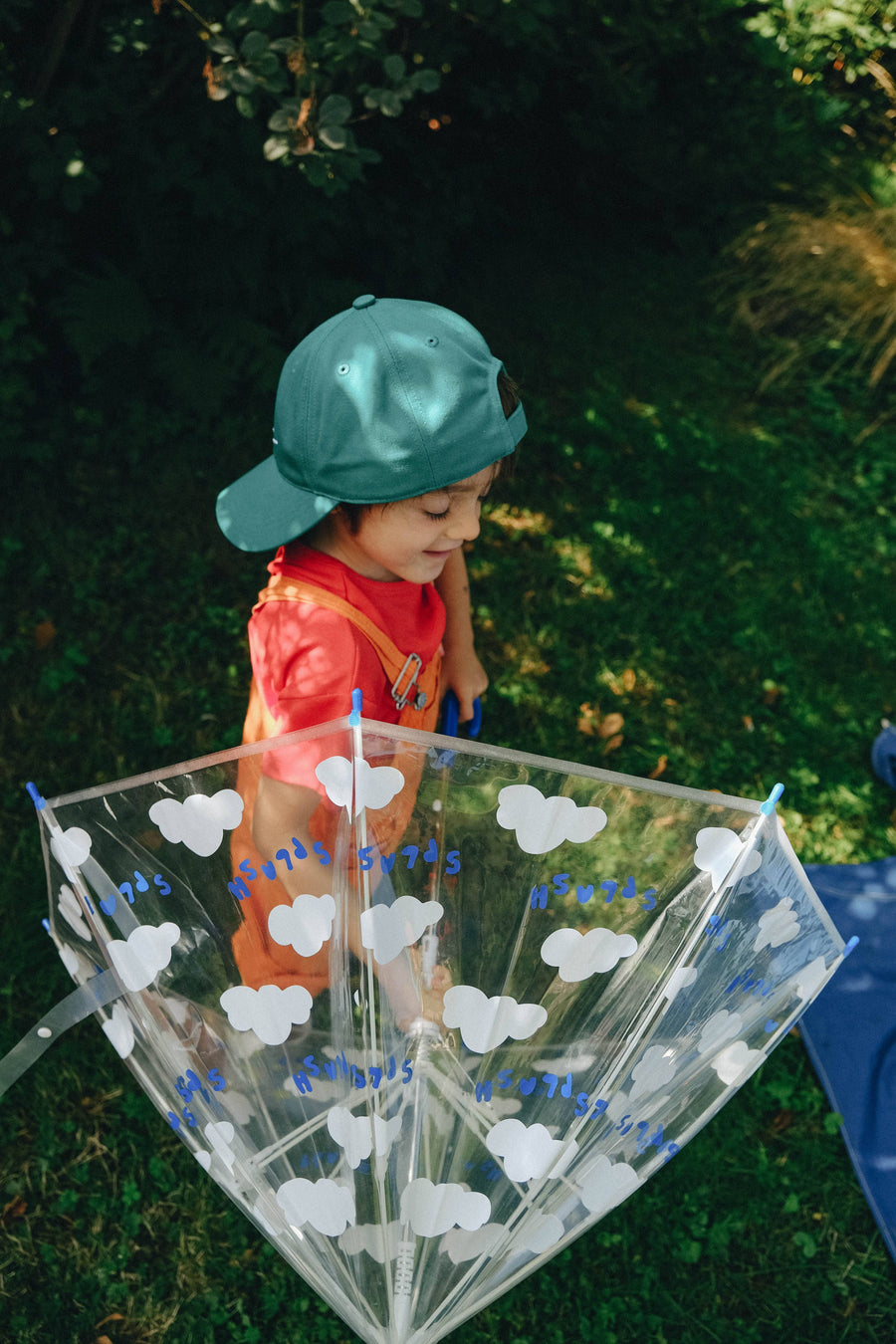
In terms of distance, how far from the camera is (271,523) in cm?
208

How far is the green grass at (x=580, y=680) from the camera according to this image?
2.65m

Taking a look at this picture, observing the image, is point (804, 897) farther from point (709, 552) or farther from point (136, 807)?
point (709, 552)

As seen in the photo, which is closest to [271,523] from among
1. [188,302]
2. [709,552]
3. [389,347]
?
[389,347]

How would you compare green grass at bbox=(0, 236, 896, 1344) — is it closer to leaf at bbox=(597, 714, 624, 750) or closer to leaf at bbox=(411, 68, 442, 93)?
leaf at bbox=(597, 714, 624, 750)

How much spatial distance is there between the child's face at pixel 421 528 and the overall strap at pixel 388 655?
5.2 inches

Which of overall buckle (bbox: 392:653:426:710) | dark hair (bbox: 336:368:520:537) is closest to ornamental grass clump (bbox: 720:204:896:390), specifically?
dark hair (bbox: 336:368:520:537)

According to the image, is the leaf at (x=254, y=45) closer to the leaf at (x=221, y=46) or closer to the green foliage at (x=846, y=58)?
the leaf at (x=221, y=46)

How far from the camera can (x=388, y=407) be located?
1785mm

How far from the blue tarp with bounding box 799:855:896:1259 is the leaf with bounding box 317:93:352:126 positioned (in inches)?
118

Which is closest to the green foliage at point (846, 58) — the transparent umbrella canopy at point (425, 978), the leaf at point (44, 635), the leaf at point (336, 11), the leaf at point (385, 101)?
the leaf at point (385, 101)

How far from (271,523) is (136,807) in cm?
78

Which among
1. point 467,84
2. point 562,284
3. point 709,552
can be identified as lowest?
point 709,552

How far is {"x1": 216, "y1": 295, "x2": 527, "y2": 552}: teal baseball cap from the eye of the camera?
1789mm

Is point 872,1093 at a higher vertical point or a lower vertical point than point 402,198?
lower
